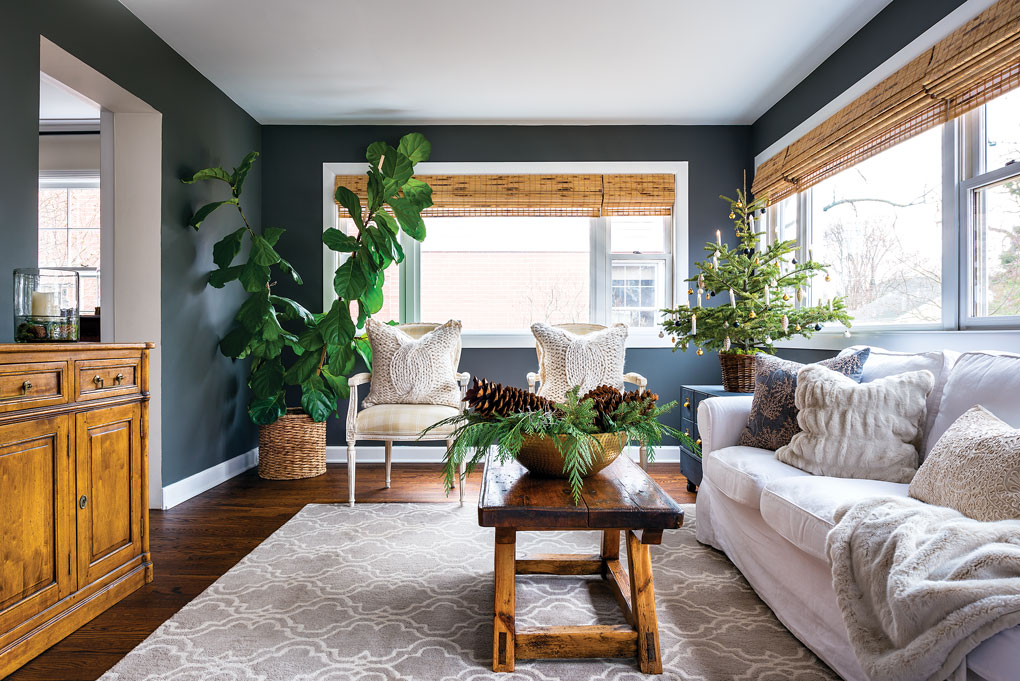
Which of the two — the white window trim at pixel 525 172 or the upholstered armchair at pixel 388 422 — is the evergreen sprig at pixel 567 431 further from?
the white window trim at pixel 525 172

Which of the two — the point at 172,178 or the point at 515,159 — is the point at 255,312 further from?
the point at 515,159

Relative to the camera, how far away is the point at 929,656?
3.78 ft

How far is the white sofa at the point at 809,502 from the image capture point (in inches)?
65.9

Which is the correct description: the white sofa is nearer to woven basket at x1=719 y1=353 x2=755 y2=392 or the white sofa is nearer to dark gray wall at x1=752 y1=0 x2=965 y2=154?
woven basket at x1=719 y1=353 x2=755 y2=392

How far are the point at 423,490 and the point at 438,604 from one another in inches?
64.6

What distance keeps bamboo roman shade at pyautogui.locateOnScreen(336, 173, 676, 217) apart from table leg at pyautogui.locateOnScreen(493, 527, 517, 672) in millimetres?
3207

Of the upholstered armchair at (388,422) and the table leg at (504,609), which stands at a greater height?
the upholstered armchair at (388,422)

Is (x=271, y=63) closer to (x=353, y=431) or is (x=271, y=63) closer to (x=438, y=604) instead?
(x=353, y=431)

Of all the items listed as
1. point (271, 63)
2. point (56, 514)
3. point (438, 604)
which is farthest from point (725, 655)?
point (271, 63)

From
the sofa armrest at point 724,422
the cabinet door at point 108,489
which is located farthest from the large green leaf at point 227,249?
the sofa armrest at point 724,422

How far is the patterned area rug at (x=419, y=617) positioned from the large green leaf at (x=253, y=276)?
1.54 meters

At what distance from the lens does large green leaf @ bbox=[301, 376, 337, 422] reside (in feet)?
12.5

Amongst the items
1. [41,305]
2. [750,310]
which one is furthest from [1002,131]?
[41,305]

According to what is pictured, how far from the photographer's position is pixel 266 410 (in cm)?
379
